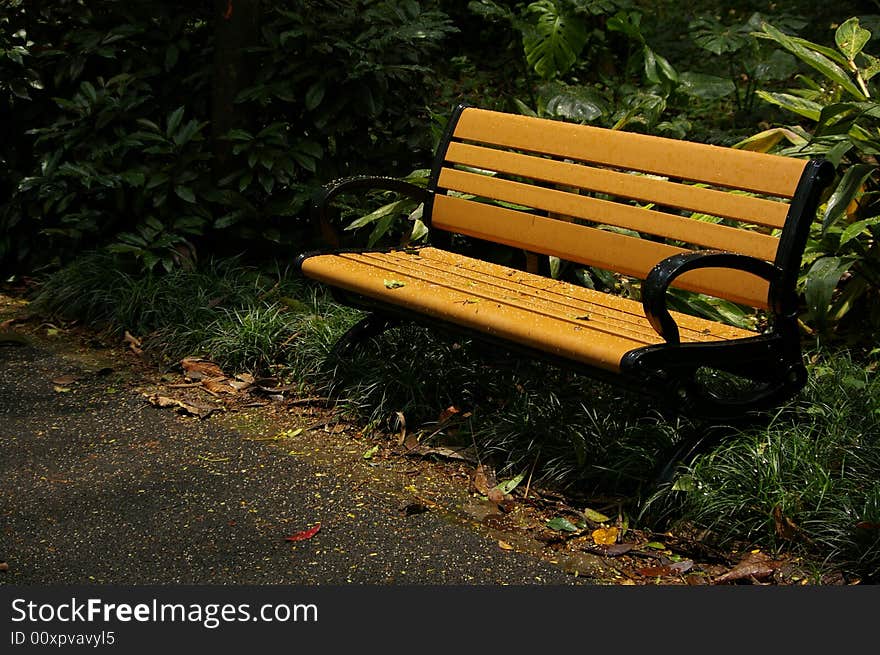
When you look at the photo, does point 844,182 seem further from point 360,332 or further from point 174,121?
point 174,121

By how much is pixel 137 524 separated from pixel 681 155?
213 cm

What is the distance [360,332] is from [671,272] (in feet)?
5.42

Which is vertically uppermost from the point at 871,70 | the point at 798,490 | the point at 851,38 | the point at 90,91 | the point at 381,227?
the point at 851,38

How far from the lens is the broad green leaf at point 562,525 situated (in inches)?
137

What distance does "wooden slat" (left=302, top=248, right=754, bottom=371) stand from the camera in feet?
11.5

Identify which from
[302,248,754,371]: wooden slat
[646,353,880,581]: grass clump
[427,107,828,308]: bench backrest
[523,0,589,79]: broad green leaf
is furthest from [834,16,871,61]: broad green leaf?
[523,0,589,79]: broad green leaf

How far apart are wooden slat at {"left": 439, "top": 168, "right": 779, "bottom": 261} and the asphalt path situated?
48.3 inches

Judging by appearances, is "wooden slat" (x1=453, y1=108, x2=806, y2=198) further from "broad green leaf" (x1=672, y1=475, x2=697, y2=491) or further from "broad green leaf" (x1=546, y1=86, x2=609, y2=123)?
"broad green leaf" (x1=546, y1=86, x2=609, y2=123)

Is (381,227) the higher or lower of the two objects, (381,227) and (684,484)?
the higher

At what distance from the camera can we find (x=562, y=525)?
3.50m

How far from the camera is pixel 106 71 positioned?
5977 mm

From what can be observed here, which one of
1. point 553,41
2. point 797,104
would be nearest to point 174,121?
point 553,41

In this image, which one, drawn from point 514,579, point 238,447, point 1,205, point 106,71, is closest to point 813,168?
point 514,579

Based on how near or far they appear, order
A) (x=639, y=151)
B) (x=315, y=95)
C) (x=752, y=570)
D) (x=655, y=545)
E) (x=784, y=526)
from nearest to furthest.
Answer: (x=752, y=570) < (x=784, y=526) < (x=655, y=545) < (x=639, y=151) < (x=315, y=95)
